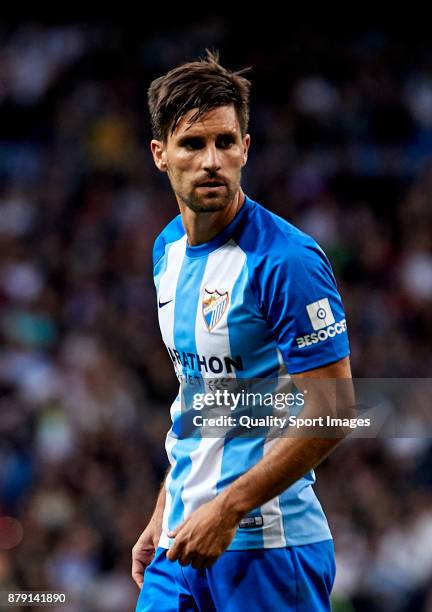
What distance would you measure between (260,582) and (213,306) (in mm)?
841

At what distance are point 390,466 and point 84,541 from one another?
2.51m

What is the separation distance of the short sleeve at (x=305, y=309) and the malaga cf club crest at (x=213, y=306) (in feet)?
0.67

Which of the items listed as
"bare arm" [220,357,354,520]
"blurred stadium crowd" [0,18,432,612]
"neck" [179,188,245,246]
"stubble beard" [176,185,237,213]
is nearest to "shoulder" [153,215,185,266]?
"neck" [179,188,245,246]

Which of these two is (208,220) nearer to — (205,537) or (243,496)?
(243,496)

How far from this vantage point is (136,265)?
10453mm

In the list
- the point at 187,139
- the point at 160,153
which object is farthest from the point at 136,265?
the point at 187,139

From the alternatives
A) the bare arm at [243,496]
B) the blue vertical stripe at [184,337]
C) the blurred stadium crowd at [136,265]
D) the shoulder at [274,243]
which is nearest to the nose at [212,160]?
the shoulder at [274,243]

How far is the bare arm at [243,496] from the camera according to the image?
2.91m

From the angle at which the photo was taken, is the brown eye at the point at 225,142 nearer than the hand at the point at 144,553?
Yes

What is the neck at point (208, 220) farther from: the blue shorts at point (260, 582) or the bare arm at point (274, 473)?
the blue shorts at point (260, 582)

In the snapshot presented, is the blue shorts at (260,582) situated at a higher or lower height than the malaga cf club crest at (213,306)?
lower

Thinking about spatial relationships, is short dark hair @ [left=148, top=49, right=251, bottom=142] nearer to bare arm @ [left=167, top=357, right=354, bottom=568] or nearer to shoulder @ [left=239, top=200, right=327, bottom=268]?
shoulder @ [left=239, top=200, right=327, bottom=268]

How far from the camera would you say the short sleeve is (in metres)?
3.00

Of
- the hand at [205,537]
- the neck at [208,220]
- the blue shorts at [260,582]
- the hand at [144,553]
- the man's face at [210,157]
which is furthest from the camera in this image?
the hand at [144,553]
